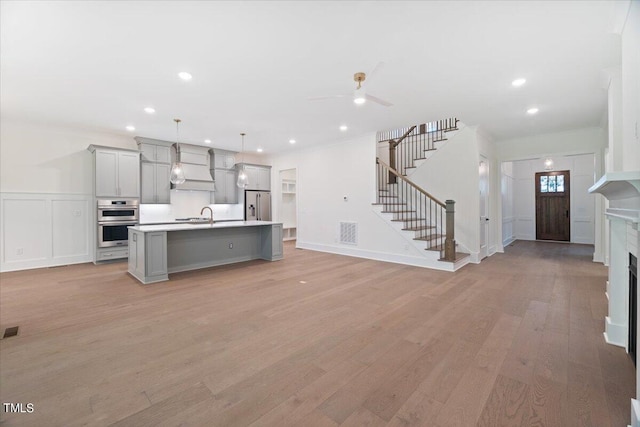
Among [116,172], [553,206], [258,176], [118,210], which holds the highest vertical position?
[258,176]

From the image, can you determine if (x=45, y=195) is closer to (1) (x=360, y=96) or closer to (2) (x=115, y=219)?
(2) (x=115, y=219)

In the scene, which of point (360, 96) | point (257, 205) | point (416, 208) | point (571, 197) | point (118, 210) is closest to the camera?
point (360, 96)

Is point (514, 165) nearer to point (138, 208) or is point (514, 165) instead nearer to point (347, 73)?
point (347, 73)

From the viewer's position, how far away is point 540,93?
4020mm


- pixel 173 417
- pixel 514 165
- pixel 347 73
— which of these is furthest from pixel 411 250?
pixel 514 165

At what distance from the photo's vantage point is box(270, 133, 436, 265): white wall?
6129 mm

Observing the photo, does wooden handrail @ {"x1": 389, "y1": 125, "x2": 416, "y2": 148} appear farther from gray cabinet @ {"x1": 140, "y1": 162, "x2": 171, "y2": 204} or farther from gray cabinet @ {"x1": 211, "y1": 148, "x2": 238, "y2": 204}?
gray cabinet @ {"x1": 140, "y1": 162, "x2": 171, "y2": 204}

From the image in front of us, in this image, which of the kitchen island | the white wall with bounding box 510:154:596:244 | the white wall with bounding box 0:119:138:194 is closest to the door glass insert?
the white wall with bounding box 510:154:596:244

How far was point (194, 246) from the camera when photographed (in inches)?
205

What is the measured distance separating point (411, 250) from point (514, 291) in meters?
2.00

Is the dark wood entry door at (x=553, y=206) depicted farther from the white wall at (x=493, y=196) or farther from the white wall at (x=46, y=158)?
the white wall at (x=46, y=158)

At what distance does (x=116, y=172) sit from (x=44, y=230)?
1.70 meters

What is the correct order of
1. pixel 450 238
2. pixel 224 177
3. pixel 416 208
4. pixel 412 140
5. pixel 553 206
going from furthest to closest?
pixel 553 206 → pixel 224 177 → pixel 412 140 → pixel 416 208 → pixel 450 238

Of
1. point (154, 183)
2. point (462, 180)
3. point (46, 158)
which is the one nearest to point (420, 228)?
point (462, 180)
